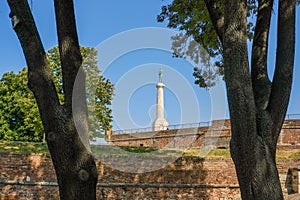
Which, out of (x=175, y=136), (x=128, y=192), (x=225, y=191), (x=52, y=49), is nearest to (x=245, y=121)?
(x=128, y=192)

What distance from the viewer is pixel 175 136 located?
23156 millimetres

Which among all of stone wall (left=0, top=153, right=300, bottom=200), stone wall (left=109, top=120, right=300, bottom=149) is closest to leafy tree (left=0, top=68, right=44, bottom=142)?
stone wall (left=109, top=120, right=300, bottom=149)

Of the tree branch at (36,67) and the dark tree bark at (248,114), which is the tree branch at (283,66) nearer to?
the dark tree bark at (248,114)

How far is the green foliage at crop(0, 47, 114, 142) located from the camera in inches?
878

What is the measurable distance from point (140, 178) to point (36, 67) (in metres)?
8.03

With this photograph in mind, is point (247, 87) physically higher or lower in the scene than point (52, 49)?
lower

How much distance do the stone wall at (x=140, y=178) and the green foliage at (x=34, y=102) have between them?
937cm

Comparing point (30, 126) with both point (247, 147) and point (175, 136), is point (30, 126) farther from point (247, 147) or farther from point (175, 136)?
point (247, 147)

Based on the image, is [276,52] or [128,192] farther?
[128,192]

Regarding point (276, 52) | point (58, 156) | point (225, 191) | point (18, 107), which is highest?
point (18, 107)

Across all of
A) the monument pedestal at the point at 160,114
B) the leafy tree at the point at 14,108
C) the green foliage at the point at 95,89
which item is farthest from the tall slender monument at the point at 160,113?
the leafy tree at the point at 14,108

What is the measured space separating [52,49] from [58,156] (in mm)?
21259

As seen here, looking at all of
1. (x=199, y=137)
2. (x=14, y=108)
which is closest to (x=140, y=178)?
(x=199, y=137)

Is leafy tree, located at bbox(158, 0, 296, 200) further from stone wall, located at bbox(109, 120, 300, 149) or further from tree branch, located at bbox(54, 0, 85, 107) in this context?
stone wall, located at bbox(109, 120, 300, 149)
